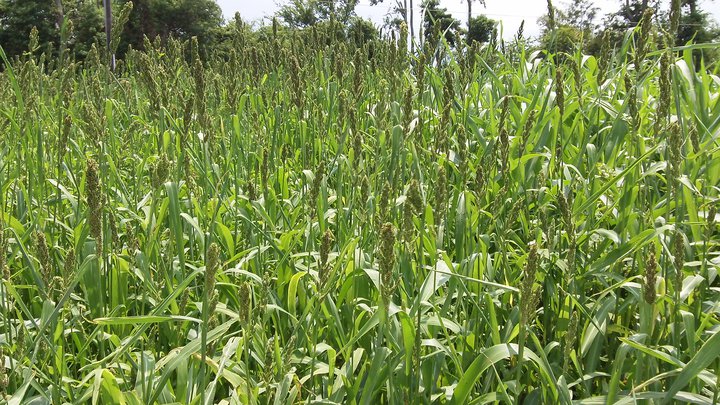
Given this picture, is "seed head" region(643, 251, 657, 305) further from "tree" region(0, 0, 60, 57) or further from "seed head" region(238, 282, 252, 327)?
"tree" region(0, 0, 60, 57)

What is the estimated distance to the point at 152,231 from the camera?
1799 millimetres

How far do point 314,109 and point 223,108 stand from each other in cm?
118

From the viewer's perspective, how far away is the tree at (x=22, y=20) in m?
23.7

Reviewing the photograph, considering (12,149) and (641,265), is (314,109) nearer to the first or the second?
(12,149)

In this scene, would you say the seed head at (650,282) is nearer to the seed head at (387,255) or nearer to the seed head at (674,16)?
Answer: the seed head at (387,255)

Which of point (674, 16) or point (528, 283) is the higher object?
point (674, 16)

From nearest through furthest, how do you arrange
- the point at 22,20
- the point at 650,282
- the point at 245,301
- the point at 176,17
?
the point at 245,301
the point at 650,282
the point at 22,20
the point at 176,17

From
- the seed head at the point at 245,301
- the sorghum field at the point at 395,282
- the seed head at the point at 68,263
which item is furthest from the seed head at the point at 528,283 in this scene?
the seed head at the point at 68,263

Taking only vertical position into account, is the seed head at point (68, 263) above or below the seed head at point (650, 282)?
above

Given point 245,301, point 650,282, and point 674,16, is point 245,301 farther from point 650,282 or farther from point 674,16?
point 674,16

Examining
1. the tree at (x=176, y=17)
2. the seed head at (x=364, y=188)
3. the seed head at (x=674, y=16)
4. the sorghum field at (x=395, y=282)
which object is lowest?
the sorghum field at (x=395, y=282)

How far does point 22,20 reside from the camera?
923 inches

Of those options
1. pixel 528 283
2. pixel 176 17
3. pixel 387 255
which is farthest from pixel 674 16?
pixel 176 17

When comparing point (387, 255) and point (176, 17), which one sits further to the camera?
point (176, 17)
